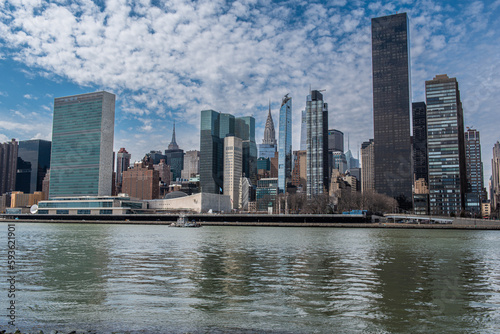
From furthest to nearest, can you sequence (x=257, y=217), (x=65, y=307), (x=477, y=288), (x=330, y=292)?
(x=257, y=217), (x=477, y=288), (x=330, y=292), (x=65, y=307)

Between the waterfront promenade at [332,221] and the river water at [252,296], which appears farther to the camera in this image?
the waterfront promenade at [332,221]

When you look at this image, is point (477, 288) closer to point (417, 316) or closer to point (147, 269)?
point (417, 316)

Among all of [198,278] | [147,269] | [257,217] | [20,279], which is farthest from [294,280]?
[257,217]

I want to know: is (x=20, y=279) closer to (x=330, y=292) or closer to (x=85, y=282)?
(x=85, y=282)

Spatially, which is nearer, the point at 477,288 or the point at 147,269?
the point at 477,288

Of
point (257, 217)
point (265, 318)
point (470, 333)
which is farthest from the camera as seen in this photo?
point (257, 217)

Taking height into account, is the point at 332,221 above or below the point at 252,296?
below

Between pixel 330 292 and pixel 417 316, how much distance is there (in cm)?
554

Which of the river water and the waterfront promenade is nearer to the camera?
the river water

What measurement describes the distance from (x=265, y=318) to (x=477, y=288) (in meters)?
14.9

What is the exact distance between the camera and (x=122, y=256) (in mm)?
41156

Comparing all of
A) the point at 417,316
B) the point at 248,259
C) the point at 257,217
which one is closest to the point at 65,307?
the point at 417,316

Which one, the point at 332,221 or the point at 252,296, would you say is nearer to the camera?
the point at 252,296

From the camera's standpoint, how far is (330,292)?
75.9ft
